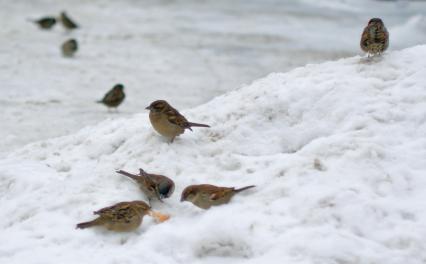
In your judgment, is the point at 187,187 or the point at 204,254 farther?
the point at 187,187

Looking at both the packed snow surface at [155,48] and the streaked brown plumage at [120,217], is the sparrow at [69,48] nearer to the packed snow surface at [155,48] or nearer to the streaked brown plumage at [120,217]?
the packed snow surface at [155,48]

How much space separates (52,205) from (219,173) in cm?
153

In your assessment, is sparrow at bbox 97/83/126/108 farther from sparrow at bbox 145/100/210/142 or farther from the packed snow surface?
sparrow at bbox 145/100/210/142

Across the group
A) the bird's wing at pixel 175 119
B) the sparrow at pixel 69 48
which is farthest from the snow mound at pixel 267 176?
the sparrow at pixel 69 48

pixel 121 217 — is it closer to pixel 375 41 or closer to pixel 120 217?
pixel 120 217

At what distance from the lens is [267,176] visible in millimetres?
5902

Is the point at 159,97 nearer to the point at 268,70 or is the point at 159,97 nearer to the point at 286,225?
the point at 268,70

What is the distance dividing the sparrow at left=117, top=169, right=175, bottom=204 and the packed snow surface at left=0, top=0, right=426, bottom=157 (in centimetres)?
426

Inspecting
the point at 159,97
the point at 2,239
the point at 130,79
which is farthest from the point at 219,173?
the point at 130,79

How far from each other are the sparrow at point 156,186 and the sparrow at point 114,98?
6.26m

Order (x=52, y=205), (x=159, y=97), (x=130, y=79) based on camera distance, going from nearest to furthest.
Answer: (x=52, y=205)
(x=159, y=97)
(x=130, y=79)

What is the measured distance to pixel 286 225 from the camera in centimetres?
515

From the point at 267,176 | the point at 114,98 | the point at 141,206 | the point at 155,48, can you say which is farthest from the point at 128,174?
the point at 155,48

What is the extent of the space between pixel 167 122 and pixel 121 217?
1542 millimetres
